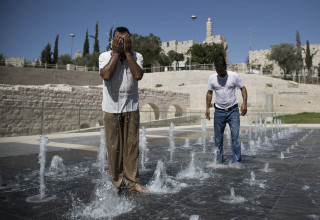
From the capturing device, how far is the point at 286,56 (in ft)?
164

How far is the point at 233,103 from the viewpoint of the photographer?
15.2 feet

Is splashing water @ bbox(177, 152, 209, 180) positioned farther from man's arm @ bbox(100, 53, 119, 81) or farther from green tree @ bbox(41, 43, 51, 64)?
green tree @ bbox(41, 43, 51, 64)

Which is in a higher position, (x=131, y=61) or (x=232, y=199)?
(x=131, y=61)

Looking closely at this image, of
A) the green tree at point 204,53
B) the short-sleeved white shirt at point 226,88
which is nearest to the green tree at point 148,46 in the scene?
the green tree at point 204,53

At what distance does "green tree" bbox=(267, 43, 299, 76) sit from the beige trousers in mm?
52206

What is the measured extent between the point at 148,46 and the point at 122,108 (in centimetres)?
4983

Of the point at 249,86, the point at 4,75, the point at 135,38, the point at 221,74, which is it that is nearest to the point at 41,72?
the point at 4,75

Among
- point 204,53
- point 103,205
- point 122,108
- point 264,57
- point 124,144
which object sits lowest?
point 103,205

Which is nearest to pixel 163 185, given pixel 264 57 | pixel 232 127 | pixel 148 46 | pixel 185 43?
pixel 232 127

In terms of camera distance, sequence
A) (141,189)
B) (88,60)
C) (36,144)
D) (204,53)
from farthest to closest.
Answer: (88,60), (204,53), (36,144), (141,189)

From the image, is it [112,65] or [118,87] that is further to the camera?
[118,87]

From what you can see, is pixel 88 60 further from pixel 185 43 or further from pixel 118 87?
pixel 118 87

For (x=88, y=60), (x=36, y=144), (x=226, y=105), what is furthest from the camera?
(x=88, y=60)

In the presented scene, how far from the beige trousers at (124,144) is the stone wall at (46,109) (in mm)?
7627
